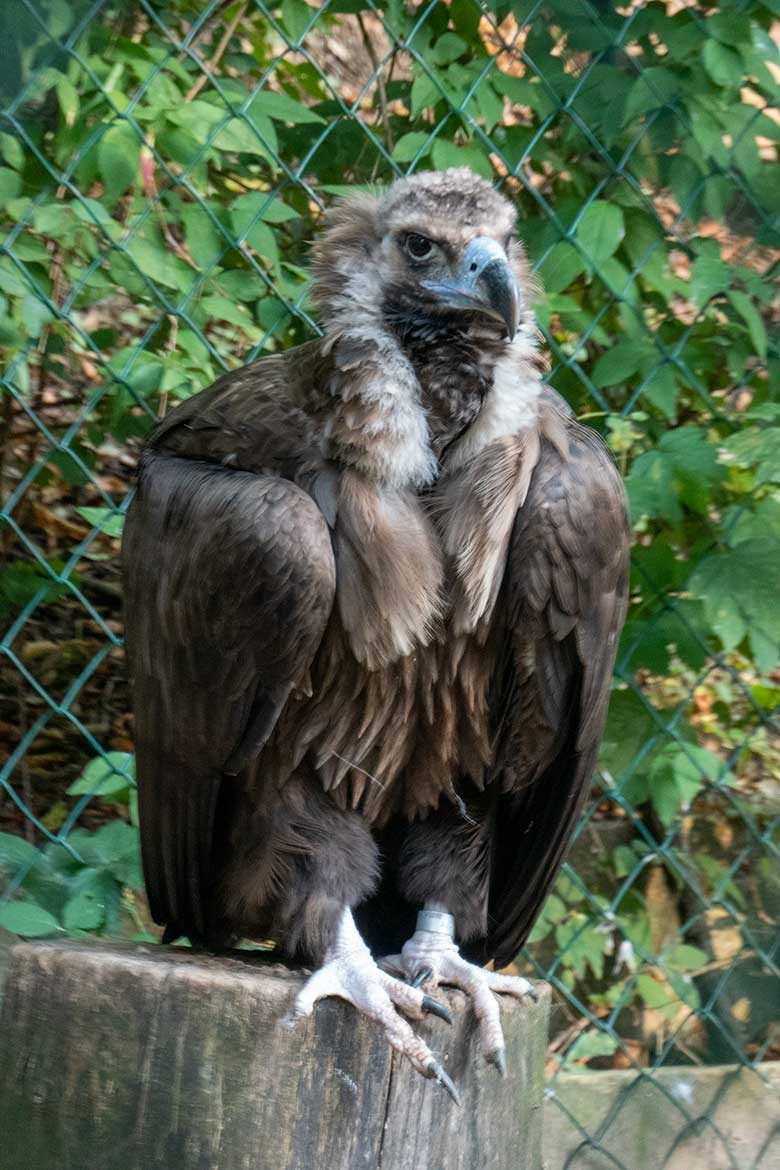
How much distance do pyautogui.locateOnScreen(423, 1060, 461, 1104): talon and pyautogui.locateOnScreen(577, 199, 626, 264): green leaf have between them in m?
1.84

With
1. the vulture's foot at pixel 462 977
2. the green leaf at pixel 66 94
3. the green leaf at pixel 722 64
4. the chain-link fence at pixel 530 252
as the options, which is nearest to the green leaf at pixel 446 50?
the chain-link fence at pixel 530 252

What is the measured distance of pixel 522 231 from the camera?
3225 mm

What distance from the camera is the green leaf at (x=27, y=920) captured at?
252cm

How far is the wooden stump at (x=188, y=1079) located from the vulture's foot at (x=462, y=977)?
0.17 metres

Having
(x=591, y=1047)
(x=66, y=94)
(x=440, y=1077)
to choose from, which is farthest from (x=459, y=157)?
(x=591, y=1047)

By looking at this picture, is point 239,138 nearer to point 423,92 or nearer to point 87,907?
point 423,92

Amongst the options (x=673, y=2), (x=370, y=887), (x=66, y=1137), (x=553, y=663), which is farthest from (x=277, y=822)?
(x=673, y=2)

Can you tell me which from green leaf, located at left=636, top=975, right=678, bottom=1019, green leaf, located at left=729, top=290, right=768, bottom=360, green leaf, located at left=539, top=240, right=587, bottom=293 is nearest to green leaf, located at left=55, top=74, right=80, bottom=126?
green leaf, located at left=539, top=240, right=587, bottom=293

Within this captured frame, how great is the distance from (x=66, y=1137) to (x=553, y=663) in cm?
104

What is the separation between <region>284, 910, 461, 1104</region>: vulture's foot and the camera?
1924mm

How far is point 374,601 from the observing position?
2260 mm

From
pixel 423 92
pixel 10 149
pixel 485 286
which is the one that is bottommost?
pixel 485 286

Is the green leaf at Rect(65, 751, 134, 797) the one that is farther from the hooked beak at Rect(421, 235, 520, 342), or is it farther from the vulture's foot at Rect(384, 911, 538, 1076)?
the hooked beak at Rect(421, 235, 520, 342)

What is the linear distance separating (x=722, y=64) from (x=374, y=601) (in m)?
1.59
